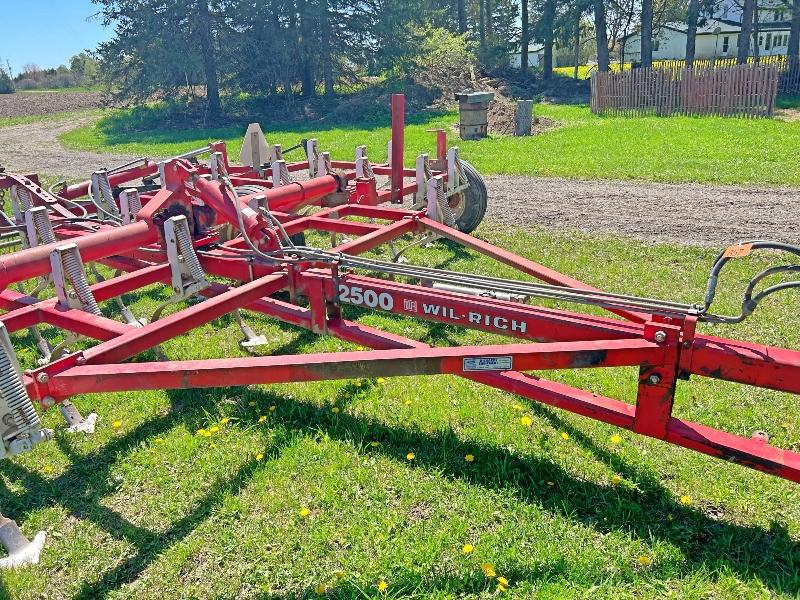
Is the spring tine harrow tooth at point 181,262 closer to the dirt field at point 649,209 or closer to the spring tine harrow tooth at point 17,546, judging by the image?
the spring tine harrow tooth at point 17,546

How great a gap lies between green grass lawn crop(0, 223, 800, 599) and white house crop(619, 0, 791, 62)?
178 ft

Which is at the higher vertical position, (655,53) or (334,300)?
(655,53)

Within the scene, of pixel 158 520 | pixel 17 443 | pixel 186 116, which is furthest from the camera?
pixel 186 116

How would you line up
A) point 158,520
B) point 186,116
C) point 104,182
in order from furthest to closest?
point 186,116 < point 104,182 < point 158,520

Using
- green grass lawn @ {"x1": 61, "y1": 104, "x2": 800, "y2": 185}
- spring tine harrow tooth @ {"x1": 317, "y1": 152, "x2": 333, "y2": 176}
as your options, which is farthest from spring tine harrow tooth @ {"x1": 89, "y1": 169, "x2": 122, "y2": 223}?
green grass lawn @ {"x1": 61, "y1": 104, "x2": 800, "y2": 185}

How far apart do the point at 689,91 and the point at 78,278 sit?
2110 cm

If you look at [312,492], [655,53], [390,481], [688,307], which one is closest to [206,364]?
[312,492]

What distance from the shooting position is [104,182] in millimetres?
6680

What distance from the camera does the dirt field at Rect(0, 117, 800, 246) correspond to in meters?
7.84

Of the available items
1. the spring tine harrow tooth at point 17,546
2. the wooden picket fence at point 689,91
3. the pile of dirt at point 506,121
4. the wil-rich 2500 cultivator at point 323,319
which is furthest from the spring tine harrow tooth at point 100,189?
the wooden picket fence at point 689,91

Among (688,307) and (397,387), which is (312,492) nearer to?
(397,387)

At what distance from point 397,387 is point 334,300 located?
99 centimetres

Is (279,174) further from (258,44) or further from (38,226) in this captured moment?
(258,44)

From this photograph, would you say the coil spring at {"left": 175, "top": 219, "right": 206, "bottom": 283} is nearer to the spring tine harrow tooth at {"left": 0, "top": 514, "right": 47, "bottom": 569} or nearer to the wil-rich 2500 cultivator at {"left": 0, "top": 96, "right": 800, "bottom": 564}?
the wil-rich 2500 cultivator at {"left": 0, "top": 96, "right": 800, "bottom": 564}
